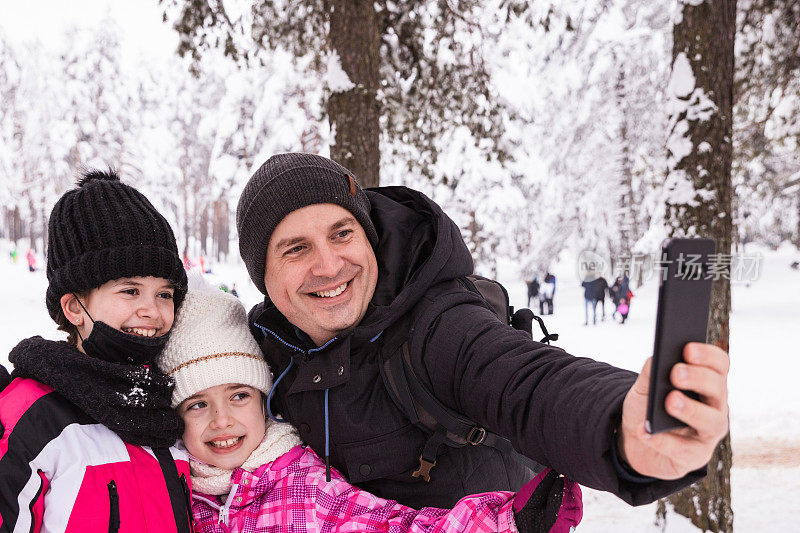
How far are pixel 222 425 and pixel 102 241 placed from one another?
0.83 meters

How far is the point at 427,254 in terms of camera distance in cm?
212

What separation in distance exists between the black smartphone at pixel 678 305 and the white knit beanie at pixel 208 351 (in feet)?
5.48

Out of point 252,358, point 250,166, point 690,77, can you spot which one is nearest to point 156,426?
point 252,358

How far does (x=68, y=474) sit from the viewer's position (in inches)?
66.3

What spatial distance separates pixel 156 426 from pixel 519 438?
130 cm

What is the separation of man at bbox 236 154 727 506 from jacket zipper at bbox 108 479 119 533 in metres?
0.66

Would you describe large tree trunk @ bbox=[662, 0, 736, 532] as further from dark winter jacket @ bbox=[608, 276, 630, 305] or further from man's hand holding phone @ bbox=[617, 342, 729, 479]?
dark winter jacket @ bbox=[608, 276, 630, 305]

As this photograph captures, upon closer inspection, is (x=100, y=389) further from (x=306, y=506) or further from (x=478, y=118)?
(x=478, y=118)

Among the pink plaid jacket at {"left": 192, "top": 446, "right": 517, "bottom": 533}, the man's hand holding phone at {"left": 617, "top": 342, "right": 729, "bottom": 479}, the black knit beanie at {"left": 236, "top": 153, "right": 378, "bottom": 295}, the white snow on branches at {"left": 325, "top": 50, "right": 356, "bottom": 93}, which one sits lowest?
the pink plaid jacket at {"left": 192, "top": 446, "right": 517, "bottom": 533}

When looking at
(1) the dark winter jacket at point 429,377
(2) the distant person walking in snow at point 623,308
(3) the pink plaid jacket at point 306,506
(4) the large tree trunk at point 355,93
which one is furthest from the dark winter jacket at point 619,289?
(3) the pink plaid jacket at point 306,506

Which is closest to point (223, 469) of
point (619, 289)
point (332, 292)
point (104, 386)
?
Result: point (104, 386)

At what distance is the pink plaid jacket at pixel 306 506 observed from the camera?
1800 millimetres

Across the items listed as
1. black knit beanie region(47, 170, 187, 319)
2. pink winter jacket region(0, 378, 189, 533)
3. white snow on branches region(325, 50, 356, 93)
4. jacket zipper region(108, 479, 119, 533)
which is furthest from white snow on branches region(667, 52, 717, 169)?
jacket zipper region(108, 479, 119, 533)

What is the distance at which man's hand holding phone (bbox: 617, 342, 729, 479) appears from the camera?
94 centimetres
